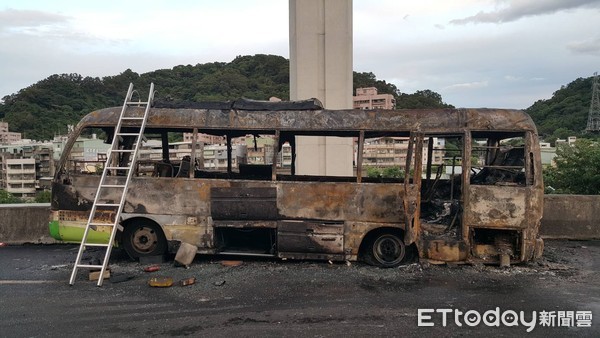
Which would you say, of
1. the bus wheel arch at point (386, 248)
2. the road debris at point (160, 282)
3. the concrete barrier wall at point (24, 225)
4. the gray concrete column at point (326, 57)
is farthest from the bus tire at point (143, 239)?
the gray concrete column at point (326, 57)

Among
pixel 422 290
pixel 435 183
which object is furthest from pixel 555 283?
pixel 435 183

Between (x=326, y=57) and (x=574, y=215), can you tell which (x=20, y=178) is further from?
(x=574, y=215)

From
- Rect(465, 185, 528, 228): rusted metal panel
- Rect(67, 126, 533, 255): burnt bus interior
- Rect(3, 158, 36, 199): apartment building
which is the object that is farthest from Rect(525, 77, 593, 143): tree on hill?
Rect(3, 158, 36, 199): apartment building

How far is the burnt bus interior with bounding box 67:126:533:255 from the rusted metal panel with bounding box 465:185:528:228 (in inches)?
7.7

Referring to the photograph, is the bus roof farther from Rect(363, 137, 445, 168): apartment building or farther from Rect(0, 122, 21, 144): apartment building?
Rect(0, 122, 21, 144): apartment building

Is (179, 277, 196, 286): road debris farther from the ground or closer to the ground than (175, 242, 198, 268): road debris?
closer to the ground

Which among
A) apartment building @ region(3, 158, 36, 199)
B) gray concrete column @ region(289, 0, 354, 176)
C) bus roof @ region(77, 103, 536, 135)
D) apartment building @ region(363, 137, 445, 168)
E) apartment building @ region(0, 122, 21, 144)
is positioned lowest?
apartment building @ region(3, 158, 36, 199)

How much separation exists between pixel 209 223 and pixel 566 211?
7674 millimetres

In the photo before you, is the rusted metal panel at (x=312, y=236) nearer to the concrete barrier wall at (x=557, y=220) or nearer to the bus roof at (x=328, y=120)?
the bus roof at (x=328, y=120)

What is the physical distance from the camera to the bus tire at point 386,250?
7164 millimetres

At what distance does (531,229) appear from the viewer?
6.80 metres

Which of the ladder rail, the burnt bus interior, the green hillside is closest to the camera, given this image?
the ladder rail

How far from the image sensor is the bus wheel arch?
282 inches

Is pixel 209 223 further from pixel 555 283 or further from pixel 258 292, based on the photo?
pixel 555 283
